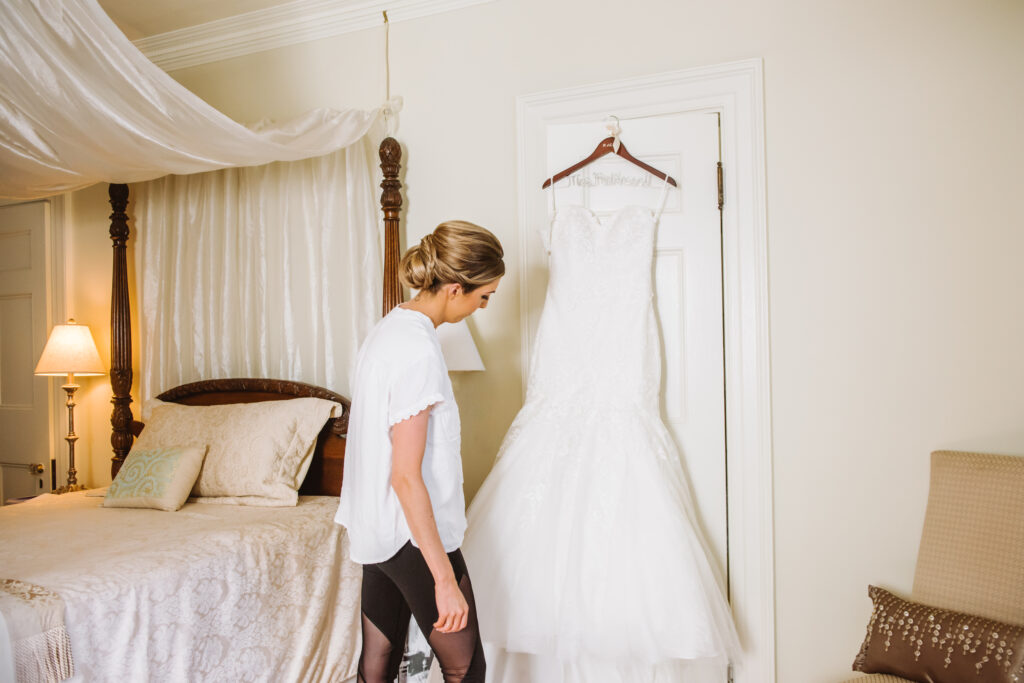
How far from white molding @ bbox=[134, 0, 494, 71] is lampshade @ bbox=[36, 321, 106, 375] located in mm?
1355

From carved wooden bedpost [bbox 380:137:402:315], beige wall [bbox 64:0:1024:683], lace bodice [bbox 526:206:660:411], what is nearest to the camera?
beige wall [bbox 64:0:1024:683]

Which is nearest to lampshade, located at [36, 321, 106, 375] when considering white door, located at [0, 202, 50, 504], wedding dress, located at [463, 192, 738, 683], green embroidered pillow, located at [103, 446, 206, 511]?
white door, located at [0, 202, 50, 504]

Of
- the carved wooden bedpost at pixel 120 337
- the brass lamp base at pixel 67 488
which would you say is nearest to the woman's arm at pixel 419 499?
the carved wooden bedpost at pixel 120 337

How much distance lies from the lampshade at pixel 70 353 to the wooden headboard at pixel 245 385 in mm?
196

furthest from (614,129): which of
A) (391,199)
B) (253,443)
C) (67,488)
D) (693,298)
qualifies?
(67,488)

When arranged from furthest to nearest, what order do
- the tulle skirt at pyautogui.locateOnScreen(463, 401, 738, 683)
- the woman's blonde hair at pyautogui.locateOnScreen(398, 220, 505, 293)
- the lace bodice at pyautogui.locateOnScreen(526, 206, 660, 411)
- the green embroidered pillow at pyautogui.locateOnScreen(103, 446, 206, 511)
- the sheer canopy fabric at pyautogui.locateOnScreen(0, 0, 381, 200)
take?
the green embroidered pillow at pyautogui.locateOnScreen(103, 446, 206, 511)
the lace bodice at pyautogui.locateOnScreen(526, 206, 660, 411)
the tulle skirt at pyautogui.locateOnScreen(463, 401, 738, 683)
the sheer canopy fabric at pyautogui.locateOnScreen(0, 0, 381, 200)
the woman's blonde hair at pyautogui.locateOnScreen(398, 220, 505, 293)

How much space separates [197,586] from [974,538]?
2175 mm

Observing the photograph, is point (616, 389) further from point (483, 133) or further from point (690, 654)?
point (483, 133)

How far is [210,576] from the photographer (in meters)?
1.95

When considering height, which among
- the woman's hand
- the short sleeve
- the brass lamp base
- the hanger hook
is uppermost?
the hanger hook

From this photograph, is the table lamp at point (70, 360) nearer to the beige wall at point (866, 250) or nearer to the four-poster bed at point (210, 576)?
the four-poster bed at point (210, 576)

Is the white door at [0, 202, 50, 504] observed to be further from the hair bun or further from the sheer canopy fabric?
the hair bun

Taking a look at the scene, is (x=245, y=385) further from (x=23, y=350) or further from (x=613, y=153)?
(x=613, y=153)

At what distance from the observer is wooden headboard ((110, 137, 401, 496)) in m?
2.64
